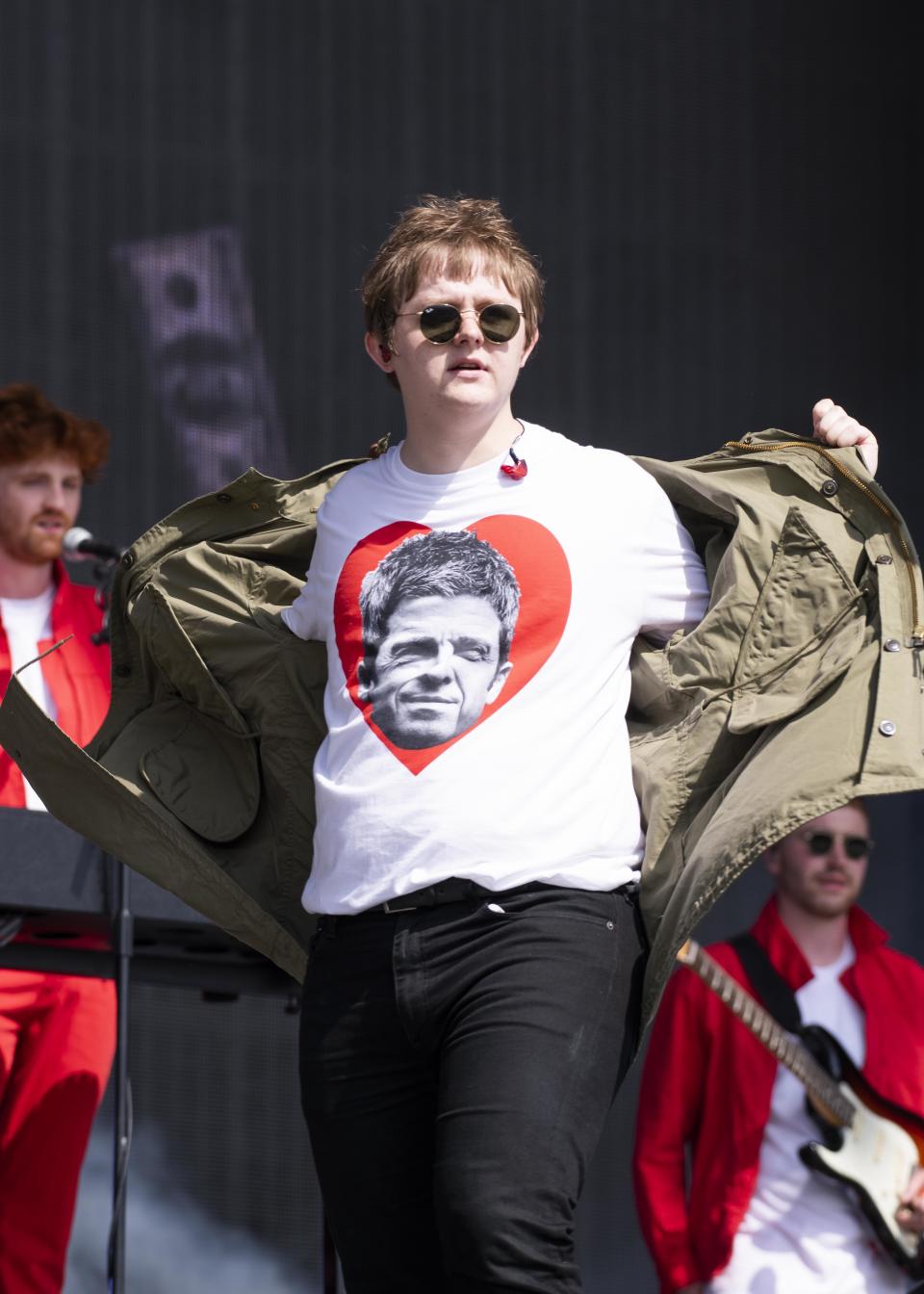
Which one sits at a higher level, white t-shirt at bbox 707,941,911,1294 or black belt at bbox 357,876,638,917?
black belt at bbox 357,876,638,917

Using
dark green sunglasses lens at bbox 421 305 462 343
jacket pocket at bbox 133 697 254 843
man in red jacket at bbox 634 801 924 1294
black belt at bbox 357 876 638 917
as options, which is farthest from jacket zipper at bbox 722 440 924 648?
man in red jacket at bbox 634 801 924 1294

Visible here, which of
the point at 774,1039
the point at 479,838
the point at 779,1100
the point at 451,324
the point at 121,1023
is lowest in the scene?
the point at 779,1100

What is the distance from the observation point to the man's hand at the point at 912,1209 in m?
3.67

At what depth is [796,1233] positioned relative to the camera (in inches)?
141

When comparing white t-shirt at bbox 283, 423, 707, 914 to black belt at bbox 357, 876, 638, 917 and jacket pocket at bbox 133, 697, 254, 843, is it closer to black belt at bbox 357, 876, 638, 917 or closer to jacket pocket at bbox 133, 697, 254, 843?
black belt at bbox 357, 876, 638, 917

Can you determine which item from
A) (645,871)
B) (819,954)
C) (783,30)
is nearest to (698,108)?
(783,30)

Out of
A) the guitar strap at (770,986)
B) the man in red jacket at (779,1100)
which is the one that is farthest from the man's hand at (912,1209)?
the guitar strap at (770,986)

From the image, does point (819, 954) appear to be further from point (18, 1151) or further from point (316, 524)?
point (316, 524)

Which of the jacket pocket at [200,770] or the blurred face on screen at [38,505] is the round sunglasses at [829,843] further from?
the jacket pocket at [200,770]

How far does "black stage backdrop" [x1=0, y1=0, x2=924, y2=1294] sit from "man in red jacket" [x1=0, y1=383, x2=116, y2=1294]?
0.88 meters

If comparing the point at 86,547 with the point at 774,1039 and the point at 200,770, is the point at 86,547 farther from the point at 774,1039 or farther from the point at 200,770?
the point at 774,1039

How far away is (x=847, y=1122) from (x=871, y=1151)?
0.07 metres

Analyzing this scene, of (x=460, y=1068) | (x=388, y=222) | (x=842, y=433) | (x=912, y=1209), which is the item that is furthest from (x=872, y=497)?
(x=388, y=222)

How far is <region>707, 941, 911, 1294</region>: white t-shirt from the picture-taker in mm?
3516
